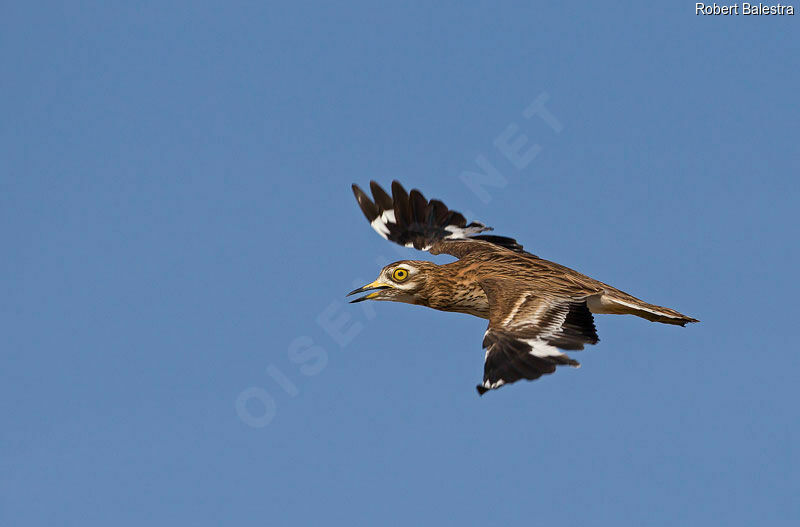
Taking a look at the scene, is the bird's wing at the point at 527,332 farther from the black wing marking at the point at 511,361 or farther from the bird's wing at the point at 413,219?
the bird's wing at the point at 413,219

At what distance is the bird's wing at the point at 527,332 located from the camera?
1118 cm

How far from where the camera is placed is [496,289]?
13.4 metres

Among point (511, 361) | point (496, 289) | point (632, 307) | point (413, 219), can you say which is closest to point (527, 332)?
point (511, 361)

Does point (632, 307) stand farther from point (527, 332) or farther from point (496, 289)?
point (527, 332)

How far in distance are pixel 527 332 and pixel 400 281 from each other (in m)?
3.56

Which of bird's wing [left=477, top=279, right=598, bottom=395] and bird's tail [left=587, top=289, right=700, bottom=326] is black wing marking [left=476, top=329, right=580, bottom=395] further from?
bird's tail [left=587, top=289, right=700, bottom=326]

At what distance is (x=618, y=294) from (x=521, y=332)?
9.96 ft

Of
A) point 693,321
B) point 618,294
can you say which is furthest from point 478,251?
point 693,321

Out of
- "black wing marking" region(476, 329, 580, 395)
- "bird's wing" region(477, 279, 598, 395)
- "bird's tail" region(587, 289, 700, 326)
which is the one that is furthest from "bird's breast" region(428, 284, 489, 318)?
"black wing marking" region(476, 329, 580, 395)

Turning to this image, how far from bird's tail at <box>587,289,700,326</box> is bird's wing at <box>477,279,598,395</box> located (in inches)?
41.3

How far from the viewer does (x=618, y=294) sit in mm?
14531

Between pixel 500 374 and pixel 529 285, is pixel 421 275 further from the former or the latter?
pixel 500 374

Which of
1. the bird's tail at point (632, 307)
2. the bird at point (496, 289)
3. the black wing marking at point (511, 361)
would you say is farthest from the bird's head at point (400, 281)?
the black wing marking at point (511, 361)

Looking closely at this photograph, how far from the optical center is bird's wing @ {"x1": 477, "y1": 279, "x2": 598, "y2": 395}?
11182 mm
